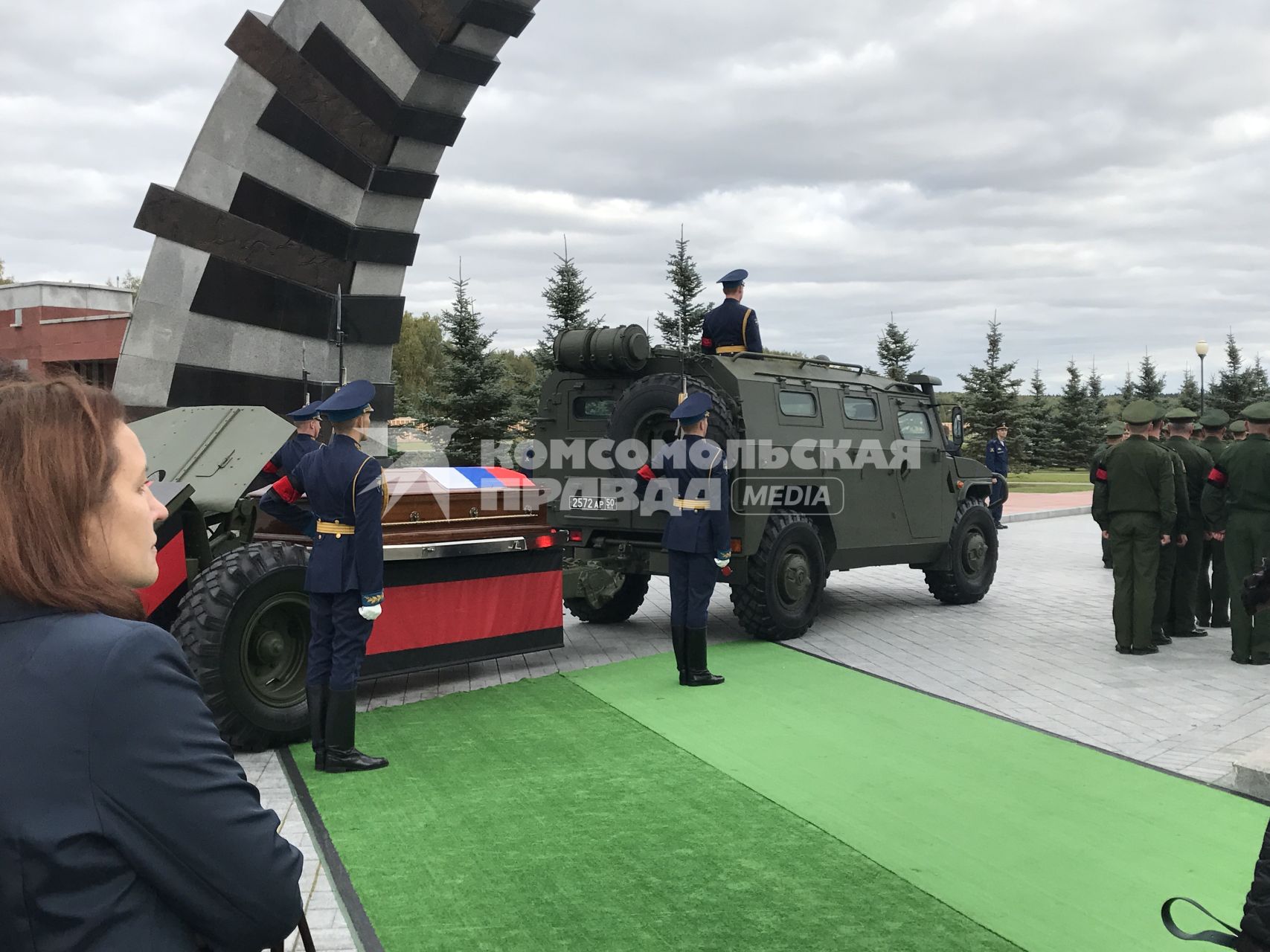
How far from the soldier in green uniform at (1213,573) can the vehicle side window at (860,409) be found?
301 cm

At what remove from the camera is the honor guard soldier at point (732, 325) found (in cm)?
935

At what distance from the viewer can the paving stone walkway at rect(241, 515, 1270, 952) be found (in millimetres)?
5770

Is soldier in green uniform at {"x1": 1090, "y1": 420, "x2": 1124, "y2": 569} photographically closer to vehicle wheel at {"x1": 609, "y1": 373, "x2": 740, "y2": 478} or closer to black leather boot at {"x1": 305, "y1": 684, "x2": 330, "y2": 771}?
vehicle wheel at {"x1": 609, "y1": 373, "x2": 740, "y2": 478}

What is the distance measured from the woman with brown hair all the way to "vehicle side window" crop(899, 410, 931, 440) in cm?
940

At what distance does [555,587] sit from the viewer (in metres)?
7.88

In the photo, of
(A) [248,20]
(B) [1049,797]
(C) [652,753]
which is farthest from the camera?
(A) [248,20]

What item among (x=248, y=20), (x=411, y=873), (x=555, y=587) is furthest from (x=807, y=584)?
(x=248, y=20)

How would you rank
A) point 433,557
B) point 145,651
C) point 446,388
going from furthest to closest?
1. point 446,388
2. point 433,557
3. point 145,651

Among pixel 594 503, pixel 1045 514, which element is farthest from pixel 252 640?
pixel 1045 514

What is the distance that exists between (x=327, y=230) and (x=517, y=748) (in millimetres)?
9339

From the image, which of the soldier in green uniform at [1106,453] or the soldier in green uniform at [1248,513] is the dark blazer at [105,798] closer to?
the soldier in green uniform at [1248,513]

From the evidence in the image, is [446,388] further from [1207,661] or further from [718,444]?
[1207,661]

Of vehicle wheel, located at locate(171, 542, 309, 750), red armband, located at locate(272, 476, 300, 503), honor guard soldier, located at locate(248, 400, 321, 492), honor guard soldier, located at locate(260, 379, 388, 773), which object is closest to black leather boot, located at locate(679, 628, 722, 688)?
honor guard soldier, located at locate(260, 379, 388, 773)

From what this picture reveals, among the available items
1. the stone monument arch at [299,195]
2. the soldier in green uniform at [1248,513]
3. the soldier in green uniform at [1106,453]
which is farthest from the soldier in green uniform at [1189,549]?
the stone monument arch at [299,195]
